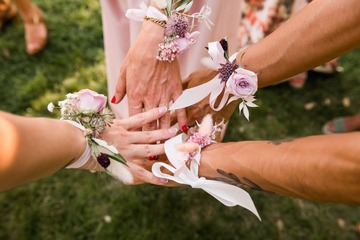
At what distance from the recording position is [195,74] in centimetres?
146

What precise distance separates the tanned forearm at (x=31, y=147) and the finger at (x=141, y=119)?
264 mm

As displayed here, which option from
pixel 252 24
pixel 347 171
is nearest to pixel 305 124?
pixel 252 24

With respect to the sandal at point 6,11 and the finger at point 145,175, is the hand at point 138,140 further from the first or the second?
the sandal at point 6,11

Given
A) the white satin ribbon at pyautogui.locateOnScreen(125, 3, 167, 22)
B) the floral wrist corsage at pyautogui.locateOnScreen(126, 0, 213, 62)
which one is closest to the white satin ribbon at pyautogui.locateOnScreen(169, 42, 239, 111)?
the floral wrist corsage at pyautogui.locateOnScreen(126, 0, 213, 62)

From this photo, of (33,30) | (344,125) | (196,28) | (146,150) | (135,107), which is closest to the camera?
(146,150)

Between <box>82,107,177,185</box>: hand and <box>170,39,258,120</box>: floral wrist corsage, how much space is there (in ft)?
0.32

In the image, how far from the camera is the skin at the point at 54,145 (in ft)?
Result: 2.63

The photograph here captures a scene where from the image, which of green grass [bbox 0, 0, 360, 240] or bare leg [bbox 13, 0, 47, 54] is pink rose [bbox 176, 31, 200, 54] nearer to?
green grass [bbox 0, 0, 360, 240]

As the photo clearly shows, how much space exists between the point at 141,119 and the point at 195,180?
0.29 metres

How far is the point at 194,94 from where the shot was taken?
1.31m

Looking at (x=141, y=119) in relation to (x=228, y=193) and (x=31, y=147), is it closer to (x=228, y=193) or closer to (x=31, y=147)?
(x=228, y=193)

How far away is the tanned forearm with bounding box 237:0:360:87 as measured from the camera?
3.62 ft

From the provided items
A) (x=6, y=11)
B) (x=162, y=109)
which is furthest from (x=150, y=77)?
(x=6, y=11)

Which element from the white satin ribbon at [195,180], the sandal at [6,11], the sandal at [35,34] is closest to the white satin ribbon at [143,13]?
the white satin ribbon at [195,180]
